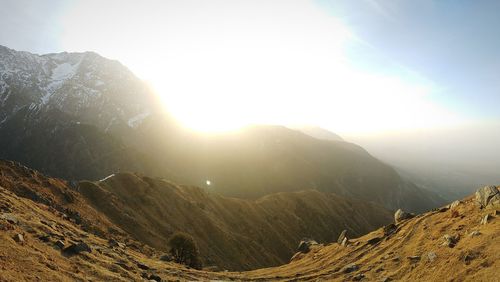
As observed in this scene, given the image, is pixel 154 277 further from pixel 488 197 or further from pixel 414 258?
pixel 488 197

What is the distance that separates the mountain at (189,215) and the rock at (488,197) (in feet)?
130

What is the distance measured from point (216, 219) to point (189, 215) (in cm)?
1027

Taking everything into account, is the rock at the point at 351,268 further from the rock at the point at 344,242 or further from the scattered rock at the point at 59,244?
the scattered rock at the point at 59,244

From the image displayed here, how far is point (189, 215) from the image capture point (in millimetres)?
87312

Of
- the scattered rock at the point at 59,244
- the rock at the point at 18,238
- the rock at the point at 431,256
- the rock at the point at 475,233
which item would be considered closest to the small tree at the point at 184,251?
the scattered rock at the point at 59,244

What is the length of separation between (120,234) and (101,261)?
97.9ft

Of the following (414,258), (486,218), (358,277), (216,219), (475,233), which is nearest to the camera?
(475,233)

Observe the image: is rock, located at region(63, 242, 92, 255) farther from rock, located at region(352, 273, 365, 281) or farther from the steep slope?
the steep slope

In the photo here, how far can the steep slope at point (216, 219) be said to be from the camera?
7125 cm

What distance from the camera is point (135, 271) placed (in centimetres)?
2764

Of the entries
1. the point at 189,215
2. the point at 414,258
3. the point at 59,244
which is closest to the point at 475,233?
the point at 414,258

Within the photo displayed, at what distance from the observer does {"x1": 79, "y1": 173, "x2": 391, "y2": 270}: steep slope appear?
71.2m

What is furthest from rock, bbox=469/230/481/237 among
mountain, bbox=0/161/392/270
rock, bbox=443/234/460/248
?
mountain, bbox=0/161/392/270

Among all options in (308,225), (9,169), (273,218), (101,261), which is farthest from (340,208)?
(101,261)
